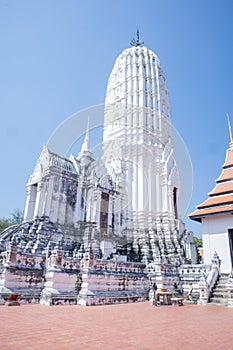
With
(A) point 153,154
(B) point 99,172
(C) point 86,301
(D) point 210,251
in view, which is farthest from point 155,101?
(C) point 86,301

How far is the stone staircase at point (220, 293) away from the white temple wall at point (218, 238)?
5.25ft

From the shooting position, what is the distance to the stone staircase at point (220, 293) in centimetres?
1159

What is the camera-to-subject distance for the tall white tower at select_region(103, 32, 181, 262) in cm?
2516

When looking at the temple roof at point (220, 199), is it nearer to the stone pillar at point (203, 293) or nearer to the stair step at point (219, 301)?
the stone pillar at point (203, 293)

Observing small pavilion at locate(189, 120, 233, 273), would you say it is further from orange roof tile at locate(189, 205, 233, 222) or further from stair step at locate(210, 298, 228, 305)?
stair step at locate(210, 298, 228, 305)

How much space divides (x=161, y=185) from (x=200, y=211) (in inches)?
506

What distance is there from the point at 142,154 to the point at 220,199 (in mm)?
13851

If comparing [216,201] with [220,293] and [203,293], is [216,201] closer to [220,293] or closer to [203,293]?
[220,293]

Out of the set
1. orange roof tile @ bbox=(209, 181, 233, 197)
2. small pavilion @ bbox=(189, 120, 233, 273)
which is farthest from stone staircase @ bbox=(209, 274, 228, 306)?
orange roof tile @ bbox=(209, 181, 233, 197)

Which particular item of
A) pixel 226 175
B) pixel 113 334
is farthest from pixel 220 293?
pixel 113 334

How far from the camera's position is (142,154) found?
95.1ft

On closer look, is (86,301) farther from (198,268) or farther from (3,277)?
(198,268)

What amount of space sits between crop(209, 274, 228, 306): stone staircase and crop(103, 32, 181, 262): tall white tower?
322 inches

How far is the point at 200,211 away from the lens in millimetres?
16344
